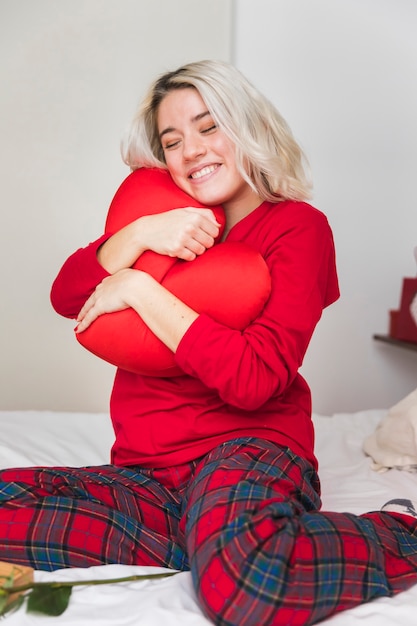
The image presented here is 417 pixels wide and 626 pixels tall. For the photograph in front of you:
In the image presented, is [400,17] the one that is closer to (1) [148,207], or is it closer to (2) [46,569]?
(1) [148,207]

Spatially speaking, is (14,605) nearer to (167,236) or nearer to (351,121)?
(167,236)

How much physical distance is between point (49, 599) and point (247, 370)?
0.41 metres

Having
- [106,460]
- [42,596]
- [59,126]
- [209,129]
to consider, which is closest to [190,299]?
[209,129]

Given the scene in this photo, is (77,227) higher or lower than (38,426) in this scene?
higher

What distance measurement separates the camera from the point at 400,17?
2.55 m

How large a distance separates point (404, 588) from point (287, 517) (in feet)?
0.64

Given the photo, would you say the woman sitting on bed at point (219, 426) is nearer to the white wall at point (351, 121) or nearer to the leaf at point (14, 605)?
the leaf at point (14, 605)

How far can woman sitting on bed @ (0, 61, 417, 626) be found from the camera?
94cm

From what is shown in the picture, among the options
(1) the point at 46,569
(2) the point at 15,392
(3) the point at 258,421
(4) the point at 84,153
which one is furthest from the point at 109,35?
(1) the point at 46,569

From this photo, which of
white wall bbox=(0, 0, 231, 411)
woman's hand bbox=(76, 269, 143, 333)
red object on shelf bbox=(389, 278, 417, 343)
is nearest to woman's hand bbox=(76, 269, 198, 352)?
woman's hand bbox=(76, 269, 143, 333)

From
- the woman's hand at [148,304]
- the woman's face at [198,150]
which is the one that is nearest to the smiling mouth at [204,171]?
the woman's face at [198,150]

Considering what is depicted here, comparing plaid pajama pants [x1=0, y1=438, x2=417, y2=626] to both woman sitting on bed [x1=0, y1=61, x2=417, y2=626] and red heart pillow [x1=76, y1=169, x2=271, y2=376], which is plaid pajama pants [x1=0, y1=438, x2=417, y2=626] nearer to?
woman sitting on bed [x1=0, y1=61, x2=417, y2=626]

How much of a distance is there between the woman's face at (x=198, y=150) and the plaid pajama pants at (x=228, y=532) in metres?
0.43

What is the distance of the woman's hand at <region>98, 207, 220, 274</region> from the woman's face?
59 millimetres
